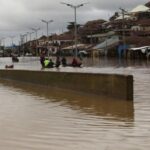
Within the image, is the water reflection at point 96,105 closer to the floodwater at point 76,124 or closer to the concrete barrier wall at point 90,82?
the floodwater at point 76,124

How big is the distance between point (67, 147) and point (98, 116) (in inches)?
143

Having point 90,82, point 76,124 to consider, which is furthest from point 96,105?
point 76,124

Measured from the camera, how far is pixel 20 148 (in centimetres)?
759

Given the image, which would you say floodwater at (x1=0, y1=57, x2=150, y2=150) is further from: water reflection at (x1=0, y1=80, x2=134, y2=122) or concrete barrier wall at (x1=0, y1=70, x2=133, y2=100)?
concrete barrier wall at (x1=0, y1=70, x2=133, y2=100)

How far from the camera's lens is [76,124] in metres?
9.92

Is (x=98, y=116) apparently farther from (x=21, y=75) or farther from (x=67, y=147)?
(x=21, y=75)

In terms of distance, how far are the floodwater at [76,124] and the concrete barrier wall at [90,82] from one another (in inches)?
13.7

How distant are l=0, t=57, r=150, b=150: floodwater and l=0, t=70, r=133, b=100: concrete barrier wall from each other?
0.35 metres

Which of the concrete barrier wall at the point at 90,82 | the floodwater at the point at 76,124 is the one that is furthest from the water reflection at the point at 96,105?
the concrete barrier wall at the point at 90,82

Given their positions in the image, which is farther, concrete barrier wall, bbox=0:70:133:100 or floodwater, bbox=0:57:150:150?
concrete barrier wall, bbox=0:70:133:100

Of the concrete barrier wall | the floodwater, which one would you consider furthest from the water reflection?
the concrete barrier wall

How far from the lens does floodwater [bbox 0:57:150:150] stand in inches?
307

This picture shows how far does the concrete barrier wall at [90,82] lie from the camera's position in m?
13.7

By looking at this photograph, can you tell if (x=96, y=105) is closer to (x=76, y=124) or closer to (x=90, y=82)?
(x=90, y=82)
